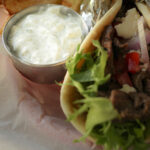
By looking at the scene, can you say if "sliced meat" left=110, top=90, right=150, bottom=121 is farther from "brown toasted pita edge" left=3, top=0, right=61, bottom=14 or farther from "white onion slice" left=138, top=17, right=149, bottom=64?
"brown toasted pita edge" left=3, top=0, right=61, bottom=14

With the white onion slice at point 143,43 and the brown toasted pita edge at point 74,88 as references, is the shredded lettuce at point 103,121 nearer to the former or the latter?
the brown toasted pita edge at point 74,88

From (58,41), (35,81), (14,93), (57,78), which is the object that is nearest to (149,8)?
(58,41)

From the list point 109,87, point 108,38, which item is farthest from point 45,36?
point 109,87

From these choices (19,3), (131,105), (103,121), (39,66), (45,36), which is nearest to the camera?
(103,121)

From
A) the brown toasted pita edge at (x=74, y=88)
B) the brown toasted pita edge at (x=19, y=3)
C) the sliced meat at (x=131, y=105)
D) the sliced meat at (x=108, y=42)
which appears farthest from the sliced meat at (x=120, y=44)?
the brown toasted pita edge at (x=19, y=3)

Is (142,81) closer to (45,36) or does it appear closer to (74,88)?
(74,88)

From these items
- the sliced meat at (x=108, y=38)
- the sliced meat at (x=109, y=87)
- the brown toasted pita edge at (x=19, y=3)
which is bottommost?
the sliced meat at (x=109, y=87)
